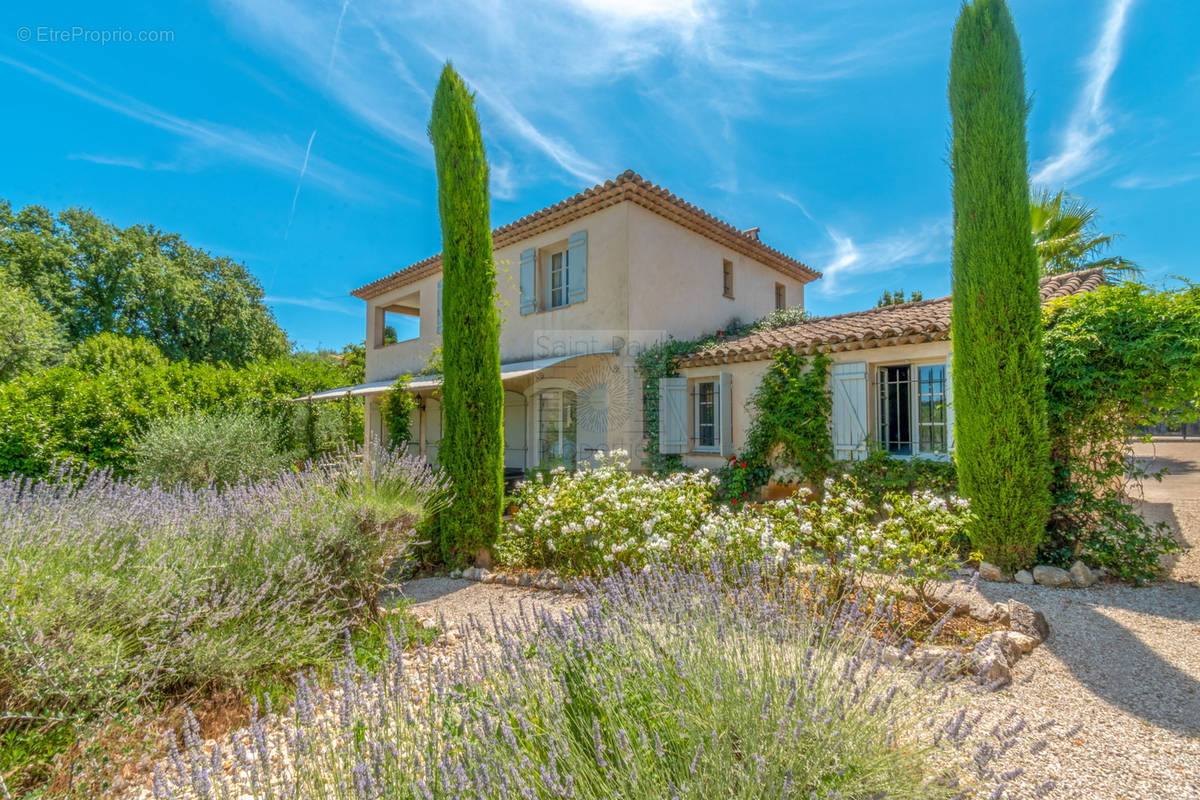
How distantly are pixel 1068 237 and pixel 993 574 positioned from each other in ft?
49.9

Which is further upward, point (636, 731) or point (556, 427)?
point (556, 427)

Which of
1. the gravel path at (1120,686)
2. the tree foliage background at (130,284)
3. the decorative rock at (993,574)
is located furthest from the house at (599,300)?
the tree foliage background at (130,284)

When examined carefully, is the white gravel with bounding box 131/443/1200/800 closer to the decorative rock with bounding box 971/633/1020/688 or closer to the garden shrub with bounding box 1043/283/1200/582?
the decorative rock with bounding box 971/633/1020/688

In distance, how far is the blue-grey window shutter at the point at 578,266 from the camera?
571 inches

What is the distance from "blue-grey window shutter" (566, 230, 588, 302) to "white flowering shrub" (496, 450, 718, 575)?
23.2 ft

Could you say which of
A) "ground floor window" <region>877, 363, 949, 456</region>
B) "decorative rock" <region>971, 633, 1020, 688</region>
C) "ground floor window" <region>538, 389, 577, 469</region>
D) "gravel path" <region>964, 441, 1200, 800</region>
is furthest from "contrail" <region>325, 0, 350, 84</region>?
"gravel path" <region>964, 441, 1200, 800</region>

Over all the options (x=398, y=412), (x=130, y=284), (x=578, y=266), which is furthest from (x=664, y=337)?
(x=130, y=284)

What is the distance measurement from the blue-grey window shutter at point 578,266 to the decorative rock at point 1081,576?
1154 centimetres

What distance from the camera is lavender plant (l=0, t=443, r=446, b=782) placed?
3340mm

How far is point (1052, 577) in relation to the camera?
7395 mm

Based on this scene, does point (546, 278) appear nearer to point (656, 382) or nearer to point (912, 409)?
point (656, 382)

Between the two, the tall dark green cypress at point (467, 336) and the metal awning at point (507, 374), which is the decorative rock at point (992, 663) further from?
the metal awning at point (507, 374)

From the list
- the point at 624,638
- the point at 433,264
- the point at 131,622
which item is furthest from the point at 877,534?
the point at 433,264

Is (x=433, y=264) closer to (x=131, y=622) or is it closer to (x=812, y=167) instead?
(x=812, y=167)
